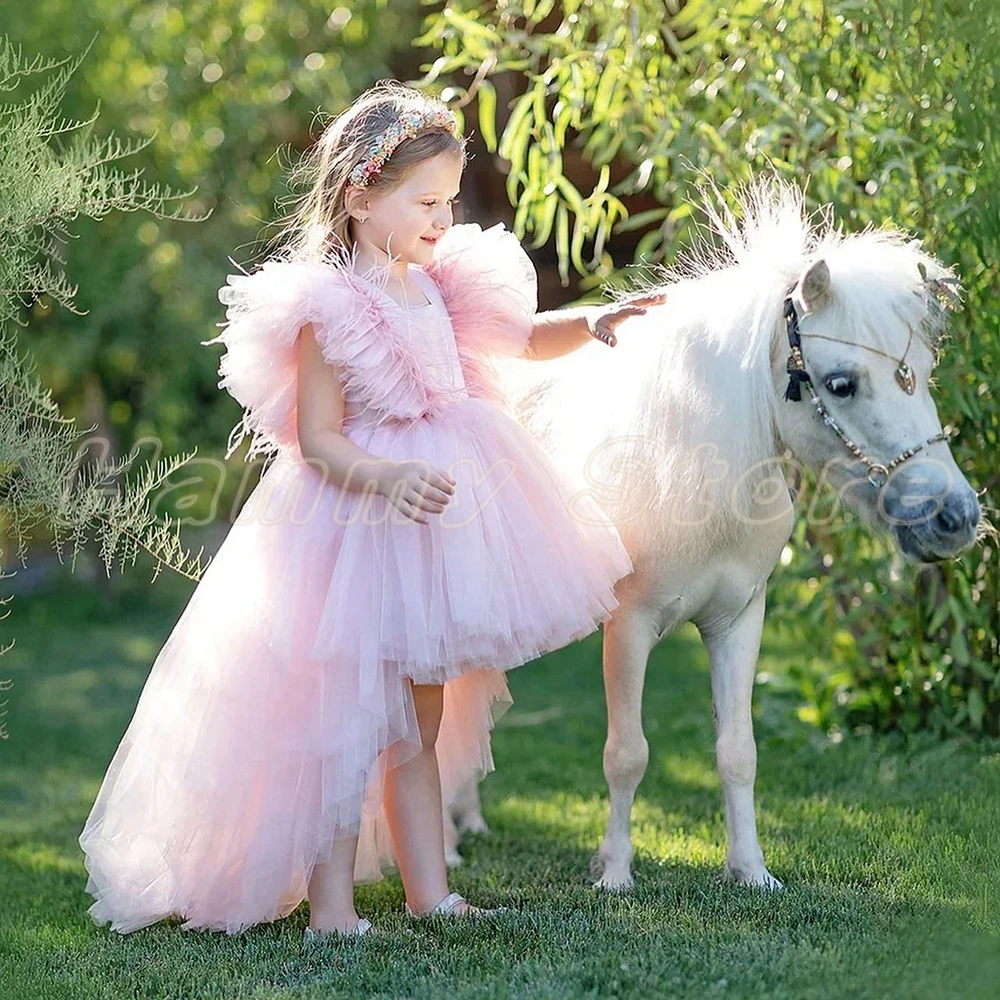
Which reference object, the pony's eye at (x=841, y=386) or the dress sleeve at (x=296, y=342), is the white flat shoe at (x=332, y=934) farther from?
the pony's eye at (x=841, y=386)

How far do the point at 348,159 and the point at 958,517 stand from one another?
1.36m

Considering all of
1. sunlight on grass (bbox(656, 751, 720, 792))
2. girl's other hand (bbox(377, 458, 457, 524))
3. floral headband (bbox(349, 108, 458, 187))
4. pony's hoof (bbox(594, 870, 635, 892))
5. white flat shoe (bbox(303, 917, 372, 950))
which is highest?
floral headband (bbox(349, 108, 458, 187))

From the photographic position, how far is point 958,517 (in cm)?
252

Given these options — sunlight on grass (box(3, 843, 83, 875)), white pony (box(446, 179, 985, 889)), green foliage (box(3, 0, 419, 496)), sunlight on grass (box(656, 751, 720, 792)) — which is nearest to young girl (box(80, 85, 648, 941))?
white pony (box(446, 179, 985, 889))

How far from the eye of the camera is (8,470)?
116 inches

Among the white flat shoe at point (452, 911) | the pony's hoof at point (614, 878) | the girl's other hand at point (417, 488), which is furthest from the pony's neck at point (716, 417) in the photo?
the white flat shoe at point (452, 911)

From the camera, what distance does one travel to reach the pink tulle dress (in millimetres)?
2615

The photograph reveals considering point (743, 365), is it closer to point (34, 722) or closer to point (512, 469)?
point (512, 469)

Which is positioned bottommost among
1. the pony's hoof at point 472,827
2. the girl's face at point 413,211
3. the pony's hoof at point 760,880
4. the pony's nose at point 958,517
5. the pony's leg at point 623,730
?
the pony's hoof at point 472,827

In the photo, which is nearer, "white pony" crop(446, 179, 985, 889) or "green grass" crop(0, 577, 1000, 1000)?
"green grass" crop(0, 577, 1000, 1000)

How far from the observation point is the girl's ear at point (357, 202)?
2.75m

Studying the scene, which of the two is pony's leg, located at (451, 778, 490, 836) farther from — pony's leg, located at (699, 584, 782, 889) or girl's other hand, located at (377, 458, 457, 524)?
girl's other hand, located at (377, 458, 457, 524)

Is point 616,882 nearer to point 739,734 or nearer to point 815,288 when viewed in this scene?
point 739,734

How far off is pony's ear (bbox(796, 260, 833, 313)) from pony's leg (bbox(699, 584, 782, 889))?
2.07 feet
